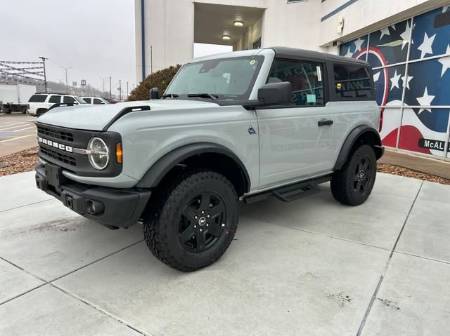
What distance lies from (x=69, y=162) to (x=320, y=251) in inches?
93.8

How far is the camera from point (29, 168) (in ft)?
22.9

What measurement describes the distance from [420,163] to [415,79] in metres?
2.47

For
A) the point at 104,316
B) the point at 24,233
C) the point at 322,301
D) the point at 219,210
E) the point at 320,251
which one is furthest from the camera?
the point at 24,233

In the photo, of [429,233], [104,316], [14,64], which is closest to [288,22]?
[429,233]

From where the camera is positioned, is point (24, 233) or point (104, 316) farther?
point (24, 233)

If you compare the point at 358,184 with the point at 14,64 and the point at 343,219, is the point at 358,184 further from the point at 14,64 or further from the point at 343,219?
the point at 14,64

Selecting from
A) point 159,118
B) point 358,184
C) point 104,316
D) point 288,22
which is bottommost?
point 104,316

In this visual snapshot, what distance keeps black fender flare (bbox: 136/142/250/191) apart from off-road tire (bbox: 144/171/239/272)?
200mm

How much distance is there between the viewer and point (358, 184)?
4.74 m

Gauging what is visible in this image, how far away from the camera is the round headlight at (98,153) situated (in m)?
2.44

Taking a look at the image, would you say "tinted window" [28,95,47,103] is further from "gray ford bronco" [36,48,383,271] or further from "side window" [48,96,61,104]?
"gray ford bronco" [36,48,383,271]

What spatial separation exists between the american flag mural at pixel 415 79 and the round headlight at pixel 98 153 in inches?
323

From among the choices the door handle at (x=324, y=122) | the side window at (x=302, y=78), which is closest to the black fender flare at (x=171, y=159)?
the side window at (x=302, y=78)

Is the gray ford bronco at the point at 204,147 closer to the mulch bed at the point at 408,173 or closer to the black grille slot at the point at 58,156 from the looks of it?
the black grille slot at the point at 58,156
